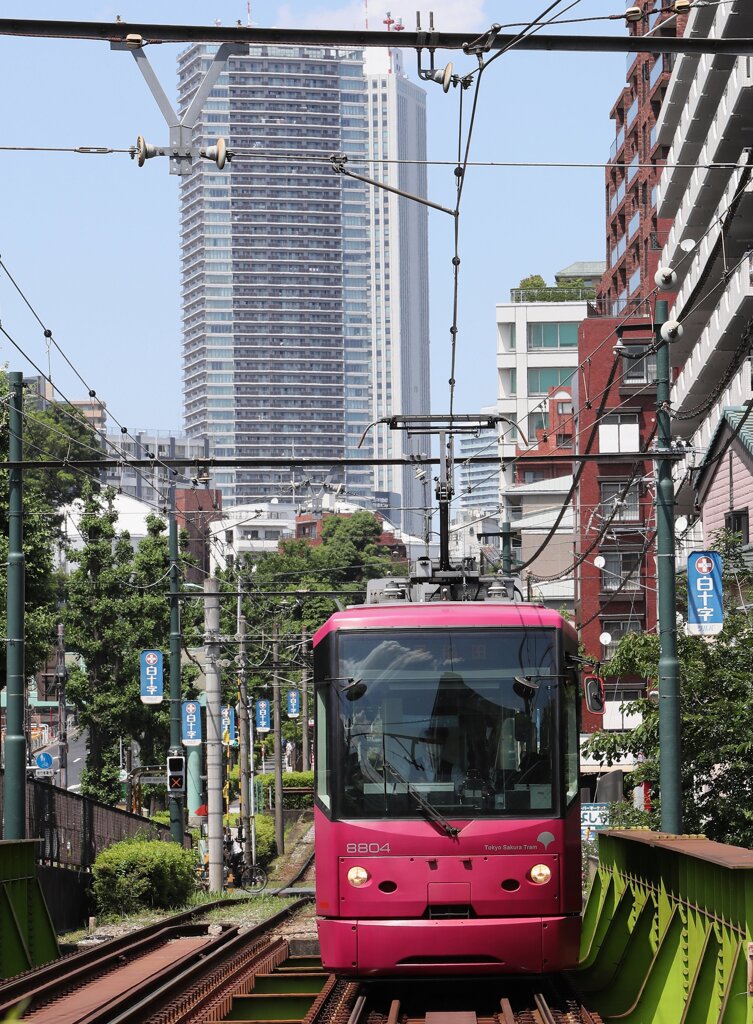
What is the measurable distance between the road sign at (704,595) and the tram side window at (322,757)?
31.5 ft

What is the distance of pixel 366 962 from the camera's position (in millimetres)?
13008

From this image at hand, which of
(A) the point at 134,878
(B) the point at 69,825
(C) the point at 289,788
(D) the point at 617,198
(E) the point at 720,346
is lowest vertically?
(C) the point at 289,788

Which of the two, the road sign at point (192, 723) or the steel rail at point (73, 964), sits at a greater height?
the road sign at point (192, 723)

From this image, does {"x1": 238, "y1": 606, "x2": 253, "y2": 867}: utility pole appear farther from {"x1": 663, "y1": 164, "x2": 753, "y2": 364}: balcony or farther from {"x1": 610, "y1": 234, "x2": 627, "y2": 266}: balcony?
{"x1": 610, "y1": 234, "x2": 627, "y2": 266}: balcony

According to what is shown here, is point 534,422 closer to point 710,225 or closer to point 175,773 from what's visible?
point 710,225

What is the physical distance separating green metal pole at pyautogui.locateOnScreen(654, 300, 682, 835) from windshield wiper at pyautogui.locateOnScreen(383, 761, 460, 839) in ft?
16.4

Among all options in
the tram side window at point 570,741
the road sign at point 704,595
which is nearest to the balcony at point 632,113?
the road sign at point 704,595

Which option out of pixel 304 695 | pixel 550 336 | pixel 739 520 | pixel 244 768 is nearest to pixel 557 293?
pixel 550 336

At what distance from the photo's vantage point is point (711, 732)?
20516 millimetres

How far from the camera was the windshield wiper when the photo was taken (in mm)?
13164

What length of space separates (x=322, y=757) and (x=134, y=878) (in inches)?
589

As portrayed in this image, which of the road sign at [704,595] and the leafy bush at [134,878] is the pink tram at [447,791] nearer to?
the road sign at [704,595]

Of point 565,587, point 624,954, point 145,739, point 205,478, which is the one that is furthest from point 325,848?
point 565,587

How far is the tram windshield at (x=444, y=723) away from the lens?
1338 cm
